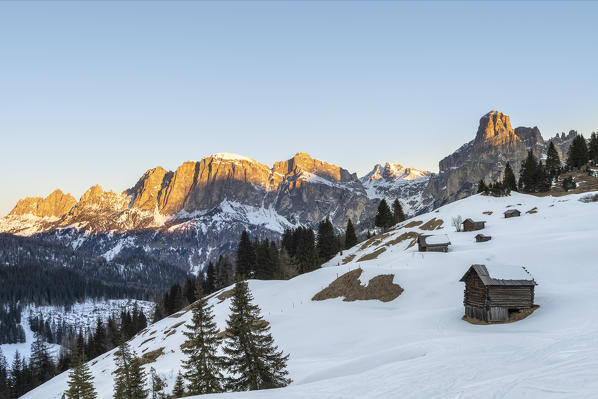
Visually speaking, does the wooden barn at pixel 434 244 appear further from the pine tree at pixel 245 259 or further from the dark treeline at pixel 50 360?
the dark treeline at pixel 50 360

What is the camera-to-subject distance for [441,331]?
30.4 metres

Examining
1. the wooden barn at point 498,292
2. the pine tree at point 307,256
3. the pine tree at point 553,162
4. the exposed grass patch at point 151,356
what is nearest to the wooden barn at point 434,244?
the pine tree at point 307,256

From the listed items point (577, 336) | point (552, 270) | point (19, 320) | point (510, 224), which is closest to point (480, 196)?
point (510, 224)

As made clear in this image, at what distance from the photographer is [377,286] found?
48.8 metres

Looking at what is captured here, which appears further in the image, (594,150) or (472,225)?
(594,150)

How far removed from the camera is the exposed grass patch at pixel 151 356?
4738cm

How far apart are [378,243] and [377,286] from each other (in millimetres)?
41215

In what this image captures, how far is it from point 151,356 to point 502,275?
4132cm

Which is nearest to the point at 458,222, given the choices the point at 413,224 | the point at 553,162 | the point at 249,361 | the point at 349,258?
the point at 413,224

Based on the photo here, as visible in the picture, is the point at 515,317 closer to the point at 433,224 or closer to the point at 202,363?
the point at 202,363

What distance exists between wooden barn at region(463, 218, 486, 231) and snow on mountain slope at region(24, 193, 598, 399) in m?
2.23

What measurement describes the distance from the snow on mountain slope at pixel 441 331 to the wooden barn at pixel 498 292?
1.53 meters

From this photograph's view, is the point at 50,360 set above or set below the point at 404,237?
below

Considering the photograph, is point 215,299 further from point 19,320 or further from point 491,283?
point 19,320
